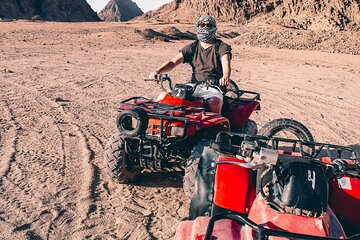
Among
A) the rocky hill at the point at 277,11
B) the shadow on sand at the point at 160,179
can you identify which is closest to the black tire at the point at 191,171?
the shadow on sand at the point at 160,179

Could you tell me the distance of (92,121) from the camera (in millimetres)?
7926

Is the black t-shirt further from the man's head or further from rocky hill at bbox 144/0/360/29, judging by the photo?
rocky hill at bbox 144/0/360/29

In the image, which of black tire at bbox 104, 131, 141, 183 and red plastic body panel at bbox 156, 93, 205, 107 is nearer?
black tire at bbox 104, 131, 141, 183

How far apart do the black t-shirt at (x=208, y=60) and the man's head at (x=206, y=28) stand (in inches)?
7.4

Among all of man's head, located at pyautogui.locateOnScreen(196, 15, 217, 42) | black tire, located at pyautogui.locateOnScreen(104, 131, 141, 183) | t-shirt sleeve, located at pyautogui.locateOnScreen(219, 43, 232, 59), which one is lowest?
black tire, located at pyautogui.locateOnScreen(104, 131, 141, 183)

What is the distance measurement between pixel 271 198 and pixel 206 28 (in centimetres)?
339

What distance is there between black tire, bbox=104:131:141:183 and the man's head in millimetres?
1881

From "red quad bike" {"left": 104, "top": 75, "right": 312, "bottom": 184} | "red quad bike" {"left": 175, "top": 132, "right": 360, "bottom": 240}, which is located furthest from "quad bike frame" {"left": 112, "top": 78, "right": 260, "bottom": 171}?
"red quad bike" {"left": 175, "top": 132, "right": 360, "bottom": 240}

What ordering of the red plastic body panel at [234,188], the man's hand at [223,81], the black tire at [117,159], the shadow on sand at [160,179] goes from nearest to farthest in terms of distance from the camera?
the red plastic body panel at [234,188] < the black tire at [117,159] < the shadow on sand at [160,179] < the man's hand at [223,81]

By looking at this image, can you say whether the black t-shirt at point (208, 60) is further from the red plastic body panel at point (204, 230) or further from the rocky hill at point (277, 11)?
the rocky hill at point (277, 11)

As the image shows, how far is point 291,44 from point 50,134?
19.7 meters

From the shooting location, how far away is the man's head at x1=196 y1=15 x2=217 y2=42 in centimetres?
586

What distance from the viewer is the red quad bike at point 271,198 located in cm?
271

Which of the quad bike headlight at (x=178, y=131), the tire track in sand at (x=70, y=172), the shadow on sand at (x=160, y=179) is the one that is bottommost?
the shadow on sand at (x=160, y=179)
